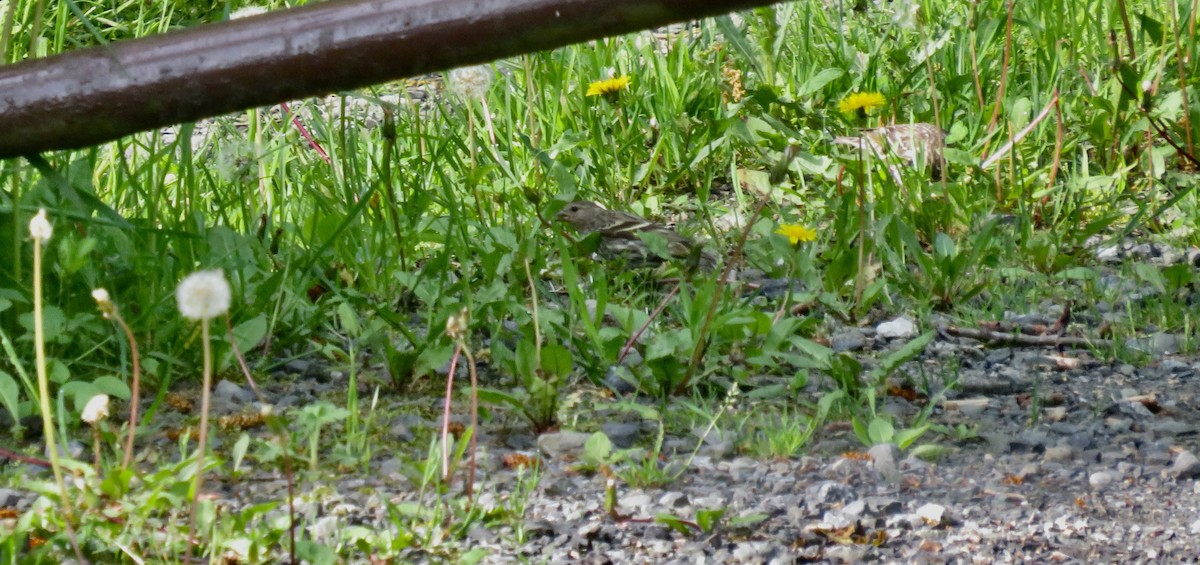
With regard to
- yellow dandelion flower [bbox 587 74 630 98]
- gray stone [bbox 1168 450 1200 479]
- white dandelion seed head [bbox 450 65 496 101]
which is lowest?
gray stone [bbox 1168 450 1200 479]

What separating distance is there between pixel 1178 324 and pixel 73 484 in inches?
86.9

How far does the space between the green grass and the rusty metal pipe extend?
44cm

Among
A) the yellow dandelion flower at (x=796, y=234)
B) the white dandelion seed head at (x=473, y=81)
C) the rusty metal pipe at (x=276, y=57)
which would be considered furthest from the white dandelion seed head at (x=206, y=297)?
the white dandelion seed head at (x=473, y=81)

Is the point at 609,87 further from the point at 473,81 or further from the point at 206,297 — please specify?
the point at 206,297

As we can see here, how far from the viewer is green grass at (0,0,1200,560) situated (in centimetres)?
255

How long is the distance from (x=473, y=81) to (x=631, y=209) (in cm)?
58

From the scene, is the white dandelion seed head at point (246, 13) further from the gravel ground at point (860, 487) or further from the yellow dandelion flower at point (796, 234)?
the yellow dandelion flower at point (796, 234)

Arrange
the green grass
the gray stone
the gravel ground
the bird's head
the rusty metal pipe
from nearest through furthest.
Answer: the rusty metal pipe < the gravel ground < the gray stone < the green grass < the bird's head

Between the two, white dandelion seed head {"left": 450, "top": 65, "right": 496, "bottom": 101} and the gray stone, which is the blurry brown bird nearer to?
white dandelion seed head {"left": 450, "top": 65, "right": 496, "bottom": 101}

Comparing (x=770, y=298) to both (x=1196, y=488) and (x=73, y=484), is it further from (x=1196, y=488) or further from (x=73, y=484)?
(x=73, y=484)

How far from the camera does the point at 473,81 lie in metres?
4.09

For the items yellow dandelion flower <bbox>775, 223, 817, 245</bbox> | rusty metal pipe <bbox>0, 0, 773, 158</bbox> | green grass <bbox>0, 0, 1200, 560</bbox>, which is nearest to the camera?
rusty metal pipe <bbox>0, 0, 773, 158</bbox>

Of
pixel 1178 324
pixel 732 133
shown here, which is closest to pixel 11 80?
pixel 1178 324

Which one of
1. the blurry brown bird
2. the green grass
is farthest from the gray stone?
the blurry brown bird
